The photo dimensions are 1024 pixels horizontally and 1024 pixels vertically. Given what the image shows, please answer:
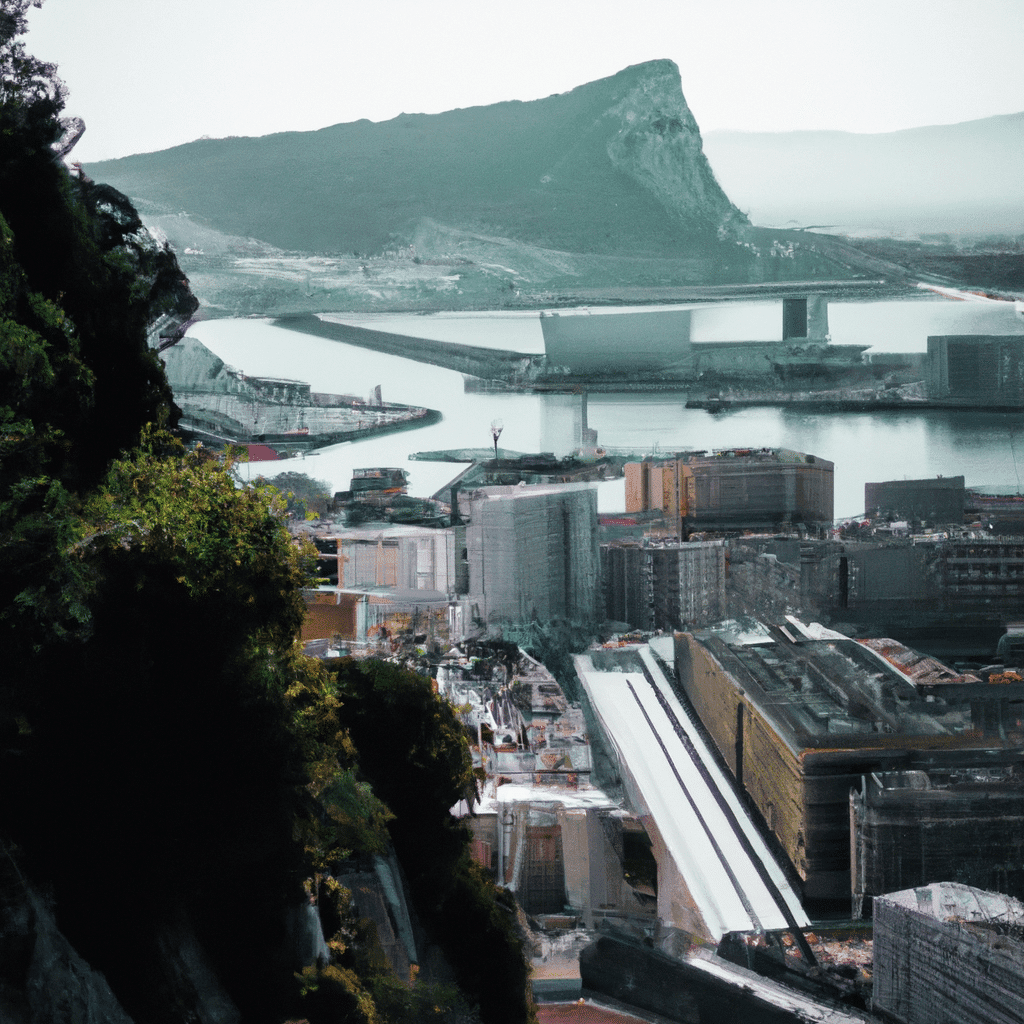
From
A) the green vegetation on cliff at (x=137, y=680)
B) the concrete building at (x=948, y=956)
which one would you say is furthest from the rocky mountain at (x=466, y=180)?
the green vegetation on cliff at (x=137, y=680)

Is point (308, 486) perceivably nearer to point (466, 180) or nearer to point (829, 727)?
point (466, 180)

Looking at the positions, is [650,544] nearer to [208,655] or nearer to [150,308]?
[150,308]

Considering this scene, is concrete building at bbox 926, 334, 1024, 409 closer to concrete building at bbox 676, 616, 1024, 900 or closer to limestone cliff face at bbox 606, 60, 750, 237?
limestone cliff face at bbox 606, 60, 750, 237

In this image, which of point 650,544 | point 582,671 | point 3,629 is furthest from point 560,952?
point 3,629

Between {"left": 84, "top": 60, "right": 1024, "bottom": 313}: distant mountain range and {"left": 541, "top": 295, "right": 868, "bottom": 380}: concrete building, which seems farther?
{"left": 84, "top": 60, "right": 1024, "bottom": 313}: distant mountain range

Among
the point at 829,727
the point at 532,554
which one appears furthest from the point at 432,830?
the point at 532,554

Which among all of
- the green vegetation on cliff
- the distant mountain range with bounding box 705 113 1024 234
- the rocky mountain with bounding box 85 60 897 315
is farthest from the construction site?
the distant mountain range with bounding box 705 113 1024 234

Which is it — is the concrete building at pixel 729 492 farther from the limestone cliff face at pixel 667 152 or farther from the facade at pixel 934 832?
the facade at pixel 934 832
